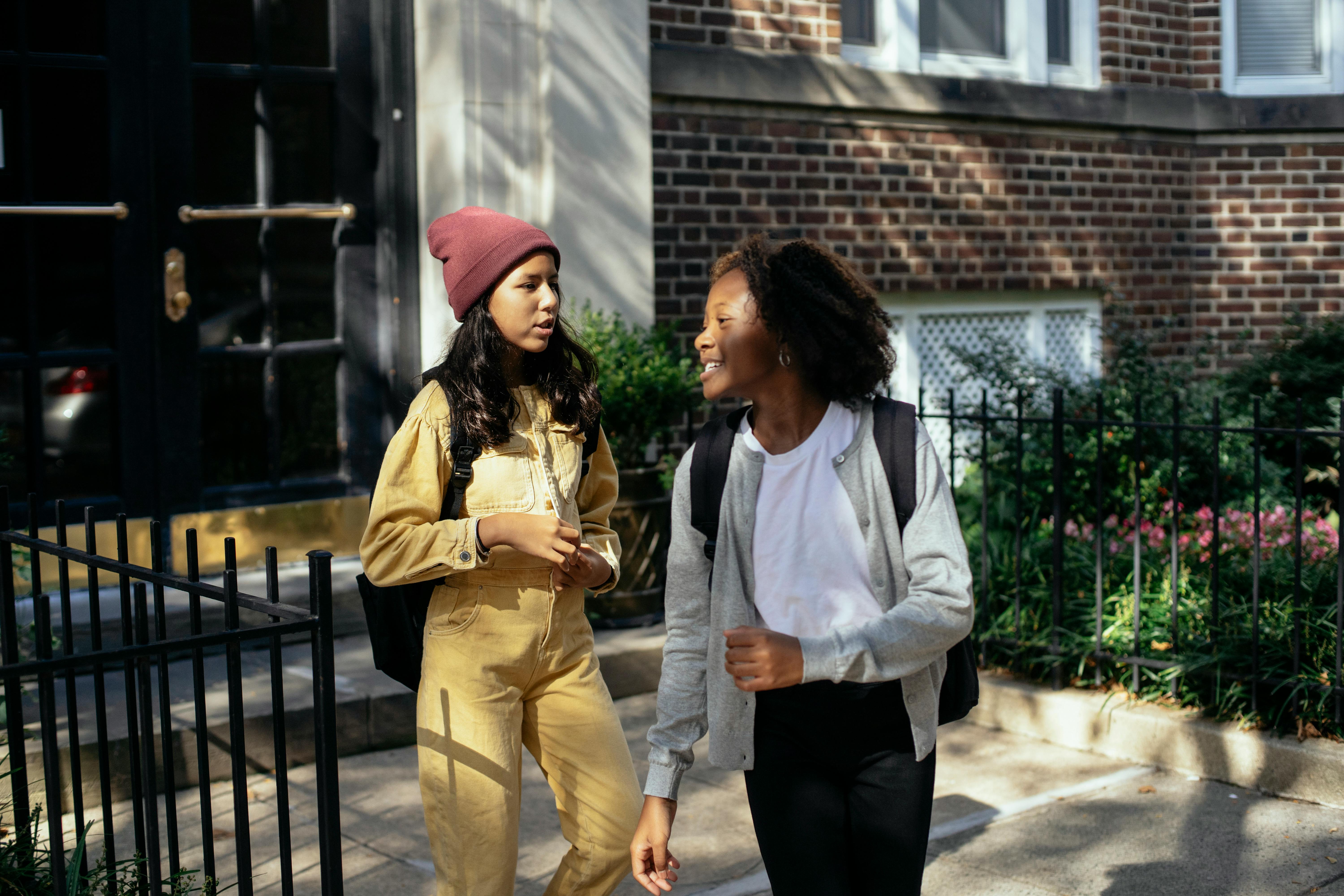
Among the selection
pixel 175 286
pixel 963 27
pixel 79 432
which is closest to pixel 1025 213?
pixel 963 27

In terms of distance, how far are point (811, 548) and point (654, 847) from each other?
603 millimetres

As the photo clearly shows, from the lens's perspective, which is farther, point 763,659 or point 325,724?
point 325,724

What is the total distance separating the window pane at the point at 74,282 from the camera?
18.7ft

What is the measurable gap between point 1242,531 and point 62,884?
4.78 m

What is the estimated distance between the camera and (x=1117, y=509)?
644cm

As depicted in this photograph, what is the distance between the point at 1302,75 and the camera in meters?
9.39

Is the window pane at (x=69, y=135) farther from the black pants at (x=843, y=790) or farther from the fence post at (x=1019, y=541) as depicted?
the black pants at (x=843, y=790)

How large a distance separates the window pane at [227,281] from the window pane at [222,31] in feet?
2.33

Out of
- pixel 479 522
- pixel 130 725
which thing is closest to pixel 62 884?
pixel 130 725

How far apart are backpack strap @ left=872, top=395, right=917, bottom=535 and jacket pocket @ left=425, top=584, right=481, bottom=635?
1.01m

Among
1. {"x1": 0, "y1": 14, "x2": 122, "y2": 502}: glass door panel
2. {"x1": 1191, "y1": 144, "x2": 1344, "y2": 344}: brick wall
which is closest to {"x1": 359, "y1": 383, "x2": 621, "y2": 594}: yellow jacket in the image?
{"x1": 0, "y1": 14, "x2": 122, "y2": 502}: glass door panel

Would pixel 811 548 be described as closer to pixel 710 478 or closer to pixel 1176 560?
pixel 710 478

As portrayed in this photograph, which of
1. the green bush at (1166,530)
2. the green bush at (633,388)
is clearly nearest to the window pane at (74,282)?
the green bush at (633,388)

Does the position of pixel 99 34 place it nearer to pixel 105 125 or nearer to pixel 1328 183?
pixel 105 125
